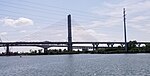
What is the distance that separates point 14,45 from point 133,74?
16258 centimetres

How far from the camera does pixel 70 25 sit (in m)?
182

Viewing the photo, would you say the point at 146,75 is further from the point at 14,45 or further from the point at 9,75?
the point at 14,45

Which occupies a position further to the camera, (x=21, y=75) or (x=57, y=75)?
(x=21, y=75)

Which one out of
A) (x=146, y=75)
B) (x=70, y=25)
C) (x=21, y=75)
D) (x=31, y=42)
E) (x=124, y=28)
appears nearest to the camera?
(x=146, y=75)

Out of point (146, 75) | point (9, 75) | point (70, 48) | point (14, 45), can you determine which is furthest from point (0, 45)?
point (146, 75)

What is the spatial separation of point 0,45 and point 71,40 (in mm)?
46226

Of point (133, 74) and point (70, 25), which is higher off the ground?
point (70, 25)

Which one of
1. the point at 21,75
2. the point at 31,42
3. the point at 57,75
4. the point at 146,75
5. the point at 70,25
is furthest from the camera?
the point at 31,42

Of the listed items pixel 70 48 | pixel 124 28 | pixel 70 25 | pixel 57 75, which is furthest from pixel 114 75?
pixel 70 48

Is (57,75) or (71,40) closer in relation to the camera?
(57,75)

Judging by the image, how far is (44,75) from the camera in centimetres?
4584

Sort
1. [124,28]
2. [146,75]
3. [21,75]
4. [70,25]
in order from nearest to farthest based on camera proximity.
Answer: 1. [146,75]
2. [21,75]
3. [124,28]
4. [70,25]

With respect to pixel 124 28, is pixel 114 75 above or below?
below

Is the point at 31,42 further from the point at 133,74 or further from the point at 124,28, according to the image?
the point at 133,74
